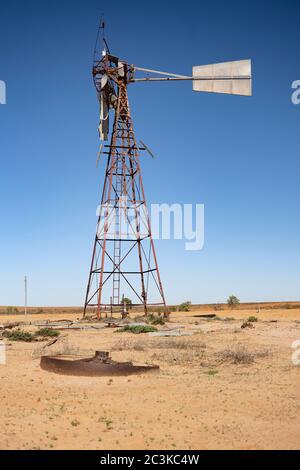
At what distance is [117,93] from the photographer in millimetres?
28031

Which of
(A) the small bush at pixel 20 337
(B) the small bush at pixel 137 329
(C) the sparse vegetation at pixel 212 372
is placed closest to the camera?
(C) the sparse vegetation at pixel 212 372

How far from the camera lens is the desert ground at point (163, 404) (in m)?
5.91

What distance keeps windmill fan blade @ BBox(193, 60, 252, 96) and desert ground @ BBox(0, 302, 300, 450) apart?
15957mm

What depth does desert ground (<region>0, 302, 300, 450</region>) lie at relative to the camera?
591 cm

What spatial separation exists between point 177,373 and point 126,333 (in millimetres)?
9360

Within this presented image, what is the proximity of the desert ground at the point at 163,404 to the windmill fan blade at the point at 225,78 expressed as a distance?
16.0 meters

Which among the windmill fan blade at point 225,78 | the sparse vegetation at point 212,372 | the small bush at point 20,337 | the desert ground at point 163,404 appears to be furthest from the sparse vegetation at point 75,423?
the windmill fan blade at point 225,78

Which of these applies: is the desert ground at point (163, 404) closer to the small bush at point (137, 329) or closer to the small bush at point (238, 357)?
Answer: the small bush at point (238, 357)

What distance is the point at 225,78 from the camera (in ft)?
82.1

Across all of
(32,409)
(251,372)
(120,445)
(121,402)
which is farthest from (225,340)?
(120,445)

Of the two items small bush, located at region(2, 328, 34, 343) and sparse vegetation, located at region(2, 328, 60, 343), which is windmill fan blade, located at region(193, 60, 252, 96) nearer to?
sparse vegetation, located at region(2, 328, 60, 343)

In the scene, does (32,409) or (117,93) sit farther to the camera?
(117,93)

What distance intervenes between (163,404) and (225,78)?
826 inches
